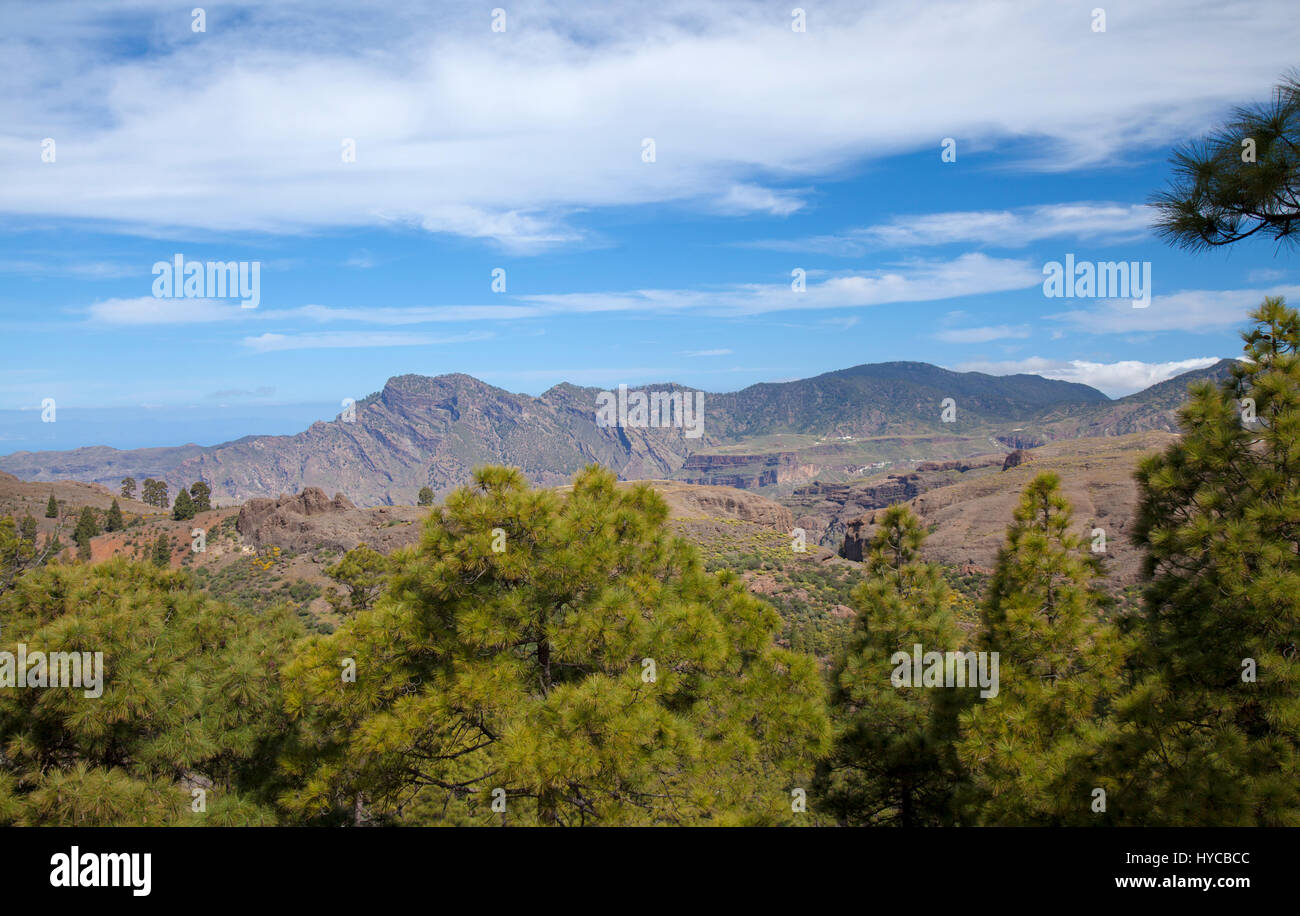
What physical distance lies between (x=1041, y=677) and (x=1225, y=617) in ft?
13.4

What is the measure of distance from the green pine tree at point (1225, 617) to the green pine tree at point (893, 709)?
204 inches

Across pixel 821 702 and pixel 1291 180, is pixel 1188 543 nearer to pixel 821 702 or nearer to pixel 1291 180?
pixel 1291 180

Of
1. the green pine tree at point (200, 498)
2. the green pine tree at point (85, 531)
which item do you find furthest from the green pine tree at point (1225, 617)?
the green pine tree at point (200, 498)

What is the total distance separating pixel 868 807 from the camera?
17766mm

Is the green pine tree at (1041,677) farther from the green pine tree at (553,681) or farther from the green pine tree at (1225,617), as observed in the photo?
the green pine tree at (553,681)

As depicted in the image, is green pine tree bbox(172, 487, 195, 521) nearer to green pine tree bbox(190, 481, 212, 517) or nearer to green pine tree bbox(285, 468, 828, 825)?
green pine tree bbox(190, 481, 212, 517)

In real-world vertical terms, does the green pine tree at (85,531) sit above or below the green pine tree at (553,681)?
below

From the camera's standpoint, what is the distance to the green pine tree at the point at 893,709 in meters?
16.2

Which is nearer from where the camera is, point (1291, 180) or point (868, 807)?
point (1291, 180)

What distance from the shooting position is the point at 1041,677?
13.6 m
